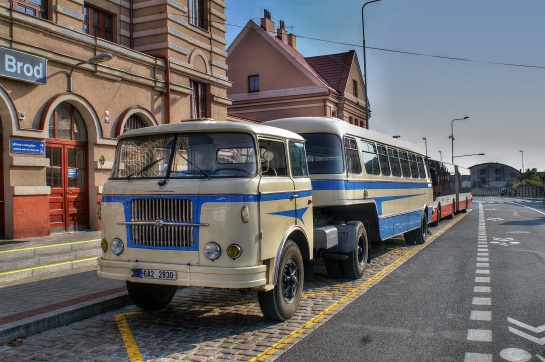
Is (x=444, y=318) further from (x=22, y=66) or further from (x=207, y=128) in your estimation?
(x=22, y=66)

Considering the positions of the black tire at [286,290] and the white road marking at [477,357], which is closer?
the white road marking at [477,357]

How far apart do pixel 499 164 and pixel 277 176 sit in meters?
150

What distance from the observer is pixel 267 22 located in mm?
39125

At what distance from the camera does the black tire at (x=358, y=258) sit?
950cm

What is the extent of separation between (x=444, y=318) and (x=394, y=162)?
6842 millimetres

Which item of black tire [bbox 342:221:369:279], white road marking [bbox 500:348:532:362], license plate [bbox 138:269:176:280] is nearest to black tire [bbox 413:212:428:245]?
black tire [bbox 342:221:369:279]

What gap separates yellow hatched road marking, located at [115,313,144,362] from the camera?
537cm

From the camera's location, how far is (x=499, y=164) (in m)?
143

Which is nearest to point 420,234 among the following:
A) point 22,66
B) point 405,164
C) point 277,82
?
point 405,164

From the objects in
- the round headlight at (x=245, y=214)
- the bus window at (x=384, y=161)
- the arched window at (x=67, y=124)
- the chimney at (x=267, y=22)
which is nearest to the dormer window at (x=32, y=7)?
the arched window at (x=67, y=124)

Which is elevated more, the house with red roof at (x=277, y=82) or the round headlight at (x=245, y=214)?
the house with red roof at (x=277, y=82)

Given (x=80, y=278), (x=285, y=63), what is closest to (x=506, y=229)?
(x=80, y=278)

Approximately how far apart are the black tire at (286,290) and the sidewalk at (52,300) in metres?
2.47

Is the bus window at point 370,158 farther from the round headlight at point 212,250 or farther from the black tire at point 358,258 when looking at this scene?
the round headlight at point 212,250
